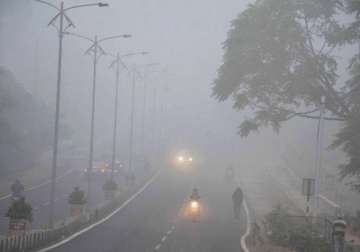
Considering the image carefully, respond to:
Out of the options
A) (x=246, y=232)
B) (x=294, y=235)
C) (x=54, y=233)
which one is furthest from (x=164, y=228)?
(x=294, y=235)

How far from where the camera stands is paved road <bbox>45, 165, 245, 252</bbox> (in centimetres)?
2959

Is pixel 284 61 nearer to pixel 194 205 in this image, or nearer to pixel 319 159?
pixel 319 159

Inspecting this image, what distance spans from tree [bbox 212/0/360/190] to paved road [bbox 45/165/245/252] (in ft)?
21.1

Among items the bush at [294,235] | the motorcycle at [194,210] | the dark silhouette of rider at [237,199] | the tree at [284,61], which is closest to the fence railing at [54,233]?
the motorcycle at [194,210]

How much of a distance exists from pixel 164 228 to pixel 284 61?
11.6 m

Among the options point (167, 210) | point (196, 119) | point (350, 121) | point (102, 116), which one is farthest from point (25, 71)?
A: point (350, 121)

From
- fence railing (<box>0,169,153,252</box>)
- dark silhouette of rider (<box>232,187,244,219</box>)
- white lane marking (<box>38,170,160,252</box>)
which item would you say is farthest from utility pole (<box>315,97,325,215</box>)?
fence railing (<box>0,169,153,252</box>)

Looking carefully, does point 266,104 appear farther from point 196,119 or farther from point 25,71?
point 25,71

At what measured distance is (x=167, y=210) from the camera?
46781 millimetres

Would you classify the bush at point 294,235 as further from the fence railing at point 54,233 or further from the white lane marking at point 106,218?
the fence railing at point 54,233

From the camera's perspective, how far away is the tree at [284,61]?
39.3 m

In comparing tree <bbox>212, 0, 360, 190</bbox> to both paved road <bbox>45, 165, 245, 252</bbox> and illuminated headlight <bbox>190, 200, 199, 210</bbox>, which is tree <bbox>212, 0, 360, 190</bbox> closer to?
illuminated headlight <bbox>190, 200, 199, 210</bbox>

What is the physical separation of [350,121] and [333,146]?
1992 millimetres

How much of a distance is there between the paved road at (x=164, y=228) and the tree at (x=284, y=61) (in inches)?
254
